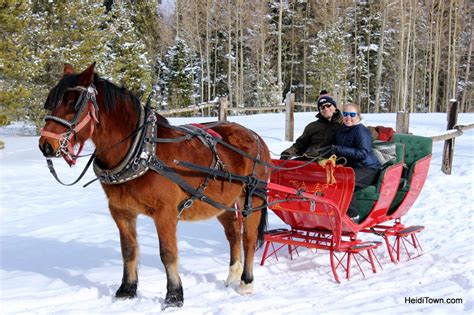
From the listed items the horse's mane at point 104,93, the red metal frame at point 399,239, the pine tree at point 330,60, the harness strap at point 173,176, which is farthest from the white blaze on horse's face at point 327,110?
the pine tree at point 330,60

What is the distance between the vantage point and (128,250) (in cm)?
401

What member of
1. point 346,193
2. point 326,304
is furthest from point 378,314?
point 346,193

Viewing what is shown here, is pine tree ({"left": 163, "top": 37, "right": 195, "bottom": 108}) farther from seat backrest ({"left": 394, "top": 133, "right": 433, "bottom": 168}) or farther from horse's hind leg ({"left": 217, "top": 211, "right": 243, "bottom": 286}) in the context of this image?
horse's hind leg ({"left": 217, "top": 211, "right": 243, "bottom": 286})

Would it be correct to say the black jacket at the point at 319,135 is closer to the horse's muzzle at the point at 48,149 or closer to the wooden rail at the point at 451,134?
the horse's muzzle at the point at 48,149

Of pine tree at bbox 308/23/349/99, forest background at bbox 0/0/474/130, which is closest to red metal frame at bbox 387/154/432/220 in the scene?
forest background at bbox 0/0/474/130

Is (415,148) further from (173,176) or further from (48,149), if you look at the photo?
(48,149)

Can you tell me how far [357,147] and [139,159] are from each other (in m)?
2.44

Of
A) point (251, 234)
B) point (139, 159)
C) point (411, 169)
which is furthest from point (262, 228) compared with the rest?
point (411, 169)

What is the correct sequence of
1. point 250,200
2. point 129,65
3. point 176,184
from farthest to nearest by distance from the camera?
1. point 129,65
2. point 250,200
3. point 176,184

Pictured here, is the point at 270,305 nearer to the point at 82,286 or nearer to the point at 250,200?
the point at 250,200

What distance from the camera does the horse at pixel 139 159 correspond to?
3.35 m

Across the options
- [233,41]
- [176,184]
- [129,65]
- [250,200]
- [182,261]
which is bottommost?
[182,261]

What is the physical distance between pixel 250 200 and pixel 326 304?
4.04ft

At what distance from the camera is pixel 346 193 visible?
4715 mm
